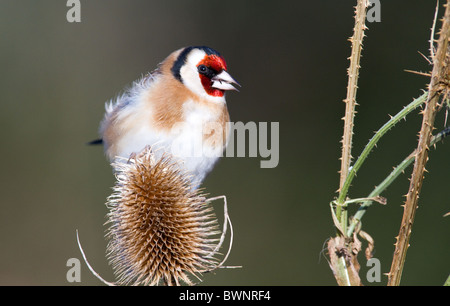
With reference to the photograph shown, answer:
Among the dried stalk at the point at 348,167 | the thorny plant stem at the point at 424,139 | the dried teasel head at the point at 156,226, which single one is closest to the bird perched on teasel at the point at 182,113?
the dried teasel head at the point at 156,226

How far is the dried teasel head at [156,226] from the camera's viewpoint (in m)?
2.05

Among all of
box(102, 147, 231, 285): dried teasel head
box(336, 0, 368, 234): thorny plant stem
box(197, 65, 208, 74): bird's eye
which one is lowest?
box(102, 147, 231, 285): dried teasel head

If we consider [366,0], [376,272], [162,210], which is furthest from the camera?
[162,210]

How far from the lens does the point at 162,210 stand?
208 centimetres

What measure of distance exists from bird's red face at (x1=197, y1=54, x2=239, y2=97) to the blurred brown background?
7.73 feet

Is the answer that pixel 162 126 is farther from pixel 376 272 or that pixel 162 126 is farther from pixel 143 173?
pixel 376 272

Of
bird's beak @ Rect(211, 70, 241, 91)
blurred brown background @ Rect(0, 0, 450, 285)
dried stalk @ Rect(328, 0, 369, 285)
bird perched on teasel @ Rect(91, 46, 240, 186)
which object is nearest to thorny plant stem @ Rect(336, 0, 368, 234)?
dried stalk @ Rect(328, 0, 369, 285)

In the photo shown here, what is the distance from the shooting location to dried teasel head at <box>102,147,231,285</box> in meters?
2.05

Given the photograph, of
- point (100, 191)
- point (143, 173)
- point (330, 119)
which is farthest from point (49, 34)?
point (143, 173)

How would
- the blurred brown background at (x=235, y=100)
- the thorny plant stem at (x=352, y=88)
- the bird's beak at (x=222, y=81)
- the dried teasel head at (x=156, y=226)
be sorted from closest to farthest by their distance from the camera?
the thorny plant stem at (x=352, y=88), the dried teasel head at (x=156, y=226), the bird's beak at (x=222, y=81), the blurred brown background at (x=235, y=100)

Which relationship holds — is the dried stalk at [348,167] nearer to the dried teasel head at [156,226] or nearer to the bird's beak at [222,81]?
the dried teasel head at [156,226]

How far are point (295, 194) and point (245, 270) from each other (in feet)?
2.86

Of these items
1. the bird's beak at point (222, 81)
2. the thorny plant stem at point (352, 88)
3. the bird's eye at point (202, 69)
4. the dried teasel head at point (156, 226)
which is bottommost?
the dried teasel head at point (156, 226)

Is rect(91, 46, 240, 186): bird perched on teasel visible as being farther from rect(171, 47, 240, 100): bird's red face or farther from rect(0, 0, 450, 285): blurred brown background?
rect(0, 0, 450, 285): blurred brown background
